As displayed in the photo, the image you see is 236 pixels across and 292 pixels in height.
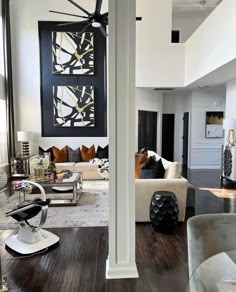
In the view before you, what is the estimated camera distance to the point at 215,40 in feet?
18.0

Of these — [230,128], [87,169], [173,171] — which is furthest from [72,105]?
[173,171]

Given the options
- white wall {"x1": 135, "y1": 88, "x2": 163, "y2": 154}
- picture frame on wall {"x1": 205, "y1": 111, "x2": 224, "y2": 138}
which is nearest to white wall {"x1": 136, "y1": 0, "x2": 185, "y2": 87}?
white wall {"x1": 135, "y1": 88, "x2": 163, "y2": 154}

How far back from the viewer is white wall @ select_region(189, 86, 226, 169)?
8742mm

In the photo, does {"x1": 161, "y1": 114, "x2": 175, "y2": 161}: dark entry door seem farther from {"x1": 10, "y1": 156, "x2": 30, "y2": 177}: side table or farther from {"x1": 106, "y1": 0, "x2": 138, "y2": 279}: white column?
{"x1": 106, "y1": 0, "x2": 138, "y2": 279}: white column

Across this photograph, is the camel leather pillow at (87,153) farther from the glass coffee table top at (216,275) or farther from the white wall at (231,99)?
the glass coffee table top at (216,275)

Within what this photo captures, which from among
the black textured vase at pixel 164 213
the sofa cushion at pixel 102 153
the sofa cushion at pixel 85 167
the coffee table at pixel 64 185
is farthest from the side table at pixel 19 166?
the black textured vase at pixel 164 213

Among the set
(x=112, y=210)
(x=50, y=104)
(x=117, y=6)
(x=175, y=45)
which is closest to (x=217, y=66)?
(x=175, y=45)

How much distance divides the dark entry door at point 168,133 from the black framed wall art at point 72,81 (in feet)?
9.71

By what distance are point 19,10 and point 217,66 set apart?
576cm

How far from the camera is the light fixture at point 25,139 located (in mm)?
7164

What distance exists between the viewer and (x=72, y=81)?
7.74 metres

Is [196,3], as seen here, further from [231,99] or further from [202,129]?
[202,129]

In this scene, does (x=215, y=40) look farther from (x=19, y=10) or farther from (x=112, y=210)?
(x=19, y=10)

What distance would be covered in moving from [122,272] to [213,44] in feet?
16.3
